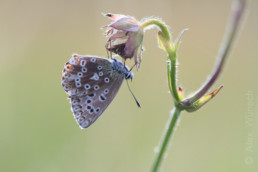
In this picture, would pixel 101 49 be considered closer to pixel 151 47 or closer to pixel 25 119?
pixel 151 47

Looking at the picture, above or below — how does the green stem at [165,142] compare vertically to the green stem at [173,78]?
below

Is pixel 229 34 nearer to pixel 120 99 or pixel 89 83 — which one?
pixel 89 83

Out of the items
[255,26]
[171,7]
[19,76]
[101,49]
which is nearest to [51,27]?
[101,49]

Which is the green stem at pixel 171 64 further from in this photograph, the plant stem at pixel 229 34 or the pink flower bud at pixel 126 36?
the plant stem at pixel 229 34

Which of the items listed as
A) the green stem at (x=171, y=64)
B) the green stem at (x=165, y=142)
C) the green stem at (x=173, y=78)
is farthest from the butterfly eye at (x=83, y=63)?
the green stem at (x=165, y=142)

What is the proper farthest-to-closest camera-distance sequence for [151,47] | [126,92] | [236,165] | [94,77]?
[151,47]
[126,92]
[236,165]
[94,77]

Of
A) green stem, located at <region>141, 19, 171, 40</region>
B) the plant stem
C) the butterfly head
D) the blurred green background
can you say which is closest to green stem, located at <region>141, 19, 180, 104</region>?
green stem, located at <region>141, 19, 171, 40</region>
